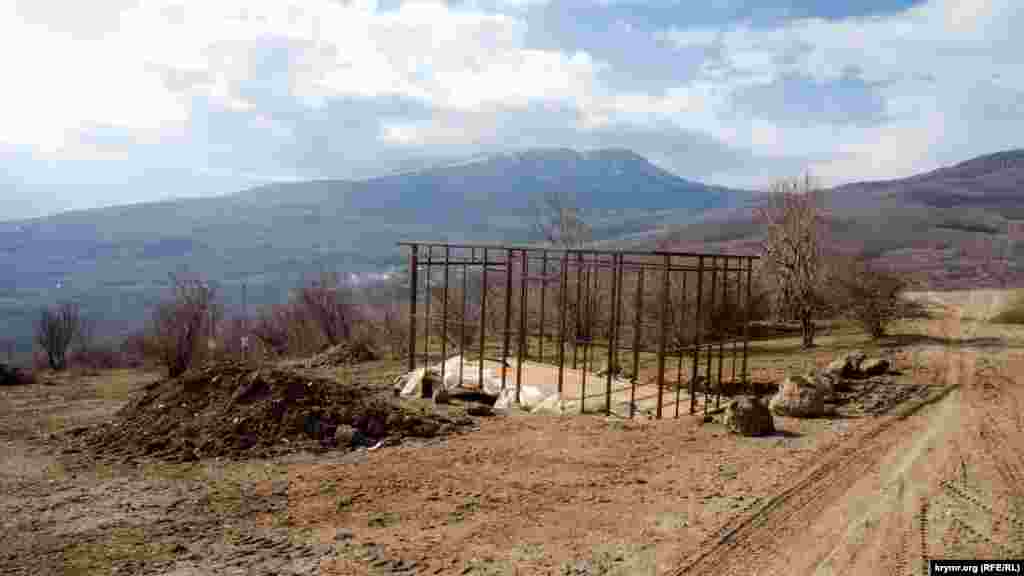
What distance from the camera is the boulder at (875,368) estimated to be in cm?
1817

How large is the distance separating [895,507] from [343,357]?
1839 centimetres

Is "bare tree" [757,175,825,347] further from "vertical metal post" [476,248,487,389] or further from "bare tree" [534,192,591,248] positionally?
"vertical metal post" [476,248,487,389]

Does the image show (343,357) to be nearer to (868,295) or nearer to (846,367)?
(846,367)

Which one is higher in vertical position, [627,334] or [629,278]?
[629,278]

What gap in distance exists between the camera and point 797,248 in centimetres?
2691

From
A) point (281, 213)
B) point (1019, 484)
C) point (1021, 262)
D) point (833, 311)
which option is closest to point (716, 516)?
point (1019, 484)

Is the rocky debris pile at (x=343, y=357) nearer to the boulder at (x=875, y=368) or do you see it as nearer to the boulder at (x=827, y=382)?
the boulder at (x=827, y=382)

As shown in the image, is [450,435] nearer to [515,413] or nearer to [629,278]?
[515,413]

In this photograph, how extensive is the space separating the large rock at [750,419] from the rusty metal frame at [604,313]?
1317 millimetres

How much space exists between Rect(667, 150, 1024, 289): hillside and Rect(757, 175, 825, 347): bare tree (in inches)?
142

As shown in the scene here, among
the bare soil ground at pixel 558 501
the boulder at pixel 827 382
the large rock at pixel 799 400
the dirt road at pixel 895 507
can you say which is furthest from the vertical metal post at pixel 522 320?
the dirt road at pixel 895 507

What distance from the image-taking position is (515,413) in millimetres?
14828

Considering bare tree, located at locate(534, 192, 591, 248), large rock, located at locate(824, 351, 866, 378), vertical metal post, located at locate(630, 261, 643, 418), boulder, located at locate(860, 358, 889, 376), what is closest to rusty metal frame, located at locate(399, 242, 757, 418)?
vertical metal post, located at locate(630, 261, 643, 418)

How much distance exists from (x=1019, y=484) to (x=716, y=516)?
12.6 ft
